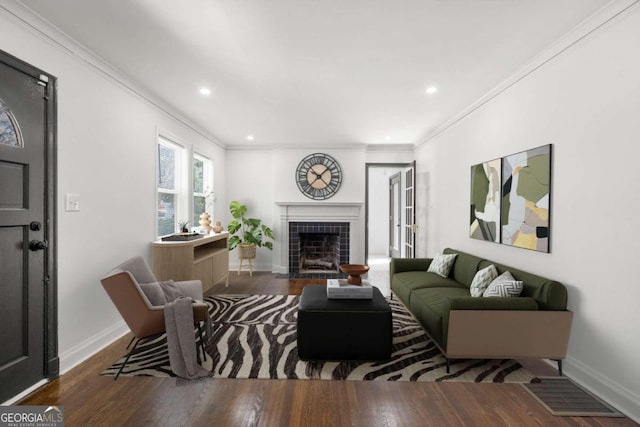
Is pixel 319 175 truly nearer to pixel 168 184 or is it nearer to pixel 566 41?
pixel 168 184

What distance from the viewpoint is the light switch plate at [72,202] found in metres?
2.50

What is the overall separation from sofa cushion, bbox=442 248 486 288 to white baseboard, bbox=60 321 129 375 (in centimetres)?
362

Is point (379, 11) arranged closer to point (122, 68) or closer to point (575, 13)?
point (575, 13)

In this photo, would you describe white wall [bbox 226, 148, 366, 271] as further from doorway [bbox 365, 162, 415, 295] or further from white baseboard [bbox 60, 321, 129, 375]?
white baseboard [bbox 60, 321, 129, 375]

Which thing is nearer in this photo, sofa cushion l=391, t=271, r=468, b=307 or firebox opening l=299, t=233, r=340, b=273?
sofa cushion l=391, t=271, r=468, b=307

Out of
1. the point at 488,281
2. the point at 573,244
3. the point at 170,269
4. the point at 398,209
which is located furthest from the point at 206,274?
the point at 398,209

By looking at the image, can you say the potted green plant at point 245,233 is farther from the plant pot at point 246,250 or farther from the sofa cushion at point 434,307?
the sofa cushion at point 434,307

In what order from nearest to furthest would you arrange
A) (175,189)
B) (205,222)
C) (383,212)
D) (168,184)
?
(168,184) < (175,189) < (205,222) < (383,212)

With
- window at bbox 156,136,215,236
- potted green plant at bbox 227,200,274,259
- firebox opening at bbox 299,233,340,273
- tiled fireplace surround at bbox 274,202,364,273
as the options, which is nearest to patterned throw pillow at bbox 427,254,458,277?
tiled fireplace surround at bbox 274,202,364,273

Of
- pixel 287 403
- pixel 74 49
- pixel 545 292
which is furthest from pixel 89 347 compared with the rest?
pixel 545 292

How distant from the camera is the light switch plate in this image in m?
2.50

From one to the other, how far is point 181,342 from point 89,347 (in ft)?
3.16

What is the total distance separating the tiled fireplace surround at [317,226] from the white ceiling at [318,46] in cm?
237

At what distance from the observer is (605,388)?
A: 2.13m
